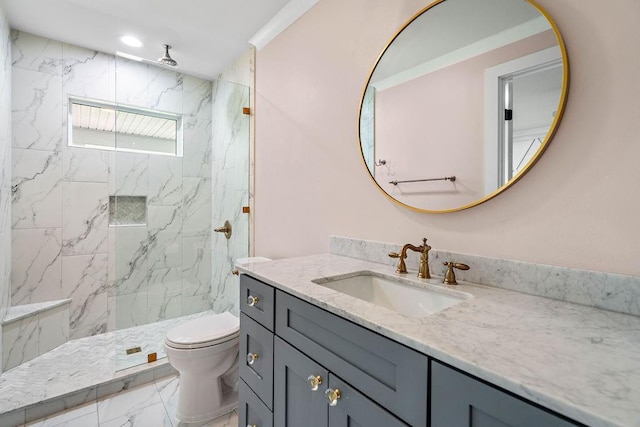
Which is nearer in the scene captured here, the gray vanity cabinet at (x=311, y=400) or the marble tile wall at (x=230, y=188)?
the gray vanity cabinet at (x=311, y=400)

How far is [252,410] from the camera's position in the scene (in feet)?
3.99

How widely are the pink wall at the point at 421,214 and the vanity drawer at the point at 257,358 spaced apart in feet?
2.18

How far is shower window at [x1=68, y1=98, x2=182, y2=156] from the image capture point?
258 cm

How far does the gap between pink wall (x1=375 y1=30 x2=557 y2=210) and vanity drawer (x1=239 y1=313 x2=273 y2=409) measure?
0.83 meters

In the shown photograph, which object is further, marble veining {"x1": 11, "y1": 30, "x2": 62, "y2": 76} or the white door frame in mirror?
marble veining {"x1": 11, "y1": 30, "x2": 62, "y2": 76}

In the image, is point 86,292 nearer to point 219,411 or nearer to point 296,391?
point 219,411

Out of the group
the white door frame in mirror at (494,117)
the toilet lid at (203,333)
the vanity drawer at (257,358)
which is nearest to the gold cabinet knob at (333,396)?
the vanity drawer at (257,358)

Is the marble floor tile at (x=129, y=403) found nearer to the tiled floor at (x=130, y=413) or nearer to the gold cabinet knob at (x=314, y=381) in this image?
the tiled floor at (x=130, y=413)

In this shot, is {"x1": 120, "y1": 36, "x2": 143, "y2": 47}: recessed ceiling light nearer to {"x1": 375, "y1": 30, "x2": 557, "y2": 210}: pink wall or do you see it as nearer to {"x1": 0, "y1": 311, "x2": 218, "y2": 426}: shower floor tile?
{"x1": 375, "y1": 30, "x2": 557, "y2": 210}: pink wall

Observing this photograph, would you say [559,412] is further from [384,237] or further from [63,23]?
[63,23]

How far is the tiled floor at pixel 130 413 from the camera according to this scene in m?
1.68

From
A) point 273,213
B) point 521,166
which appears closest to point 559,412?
point 521,166

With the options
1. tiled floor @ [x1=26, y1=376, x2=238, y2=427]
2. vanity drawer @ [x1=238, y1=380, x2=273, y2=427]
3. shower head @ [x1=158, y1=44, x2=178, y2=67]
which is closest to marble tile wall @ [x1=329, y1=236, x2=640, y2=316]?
vanity drawer @ [x1=238, y1=380, x2=273, y2=427]

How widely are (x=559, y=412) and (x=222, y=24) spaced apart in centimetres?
270
